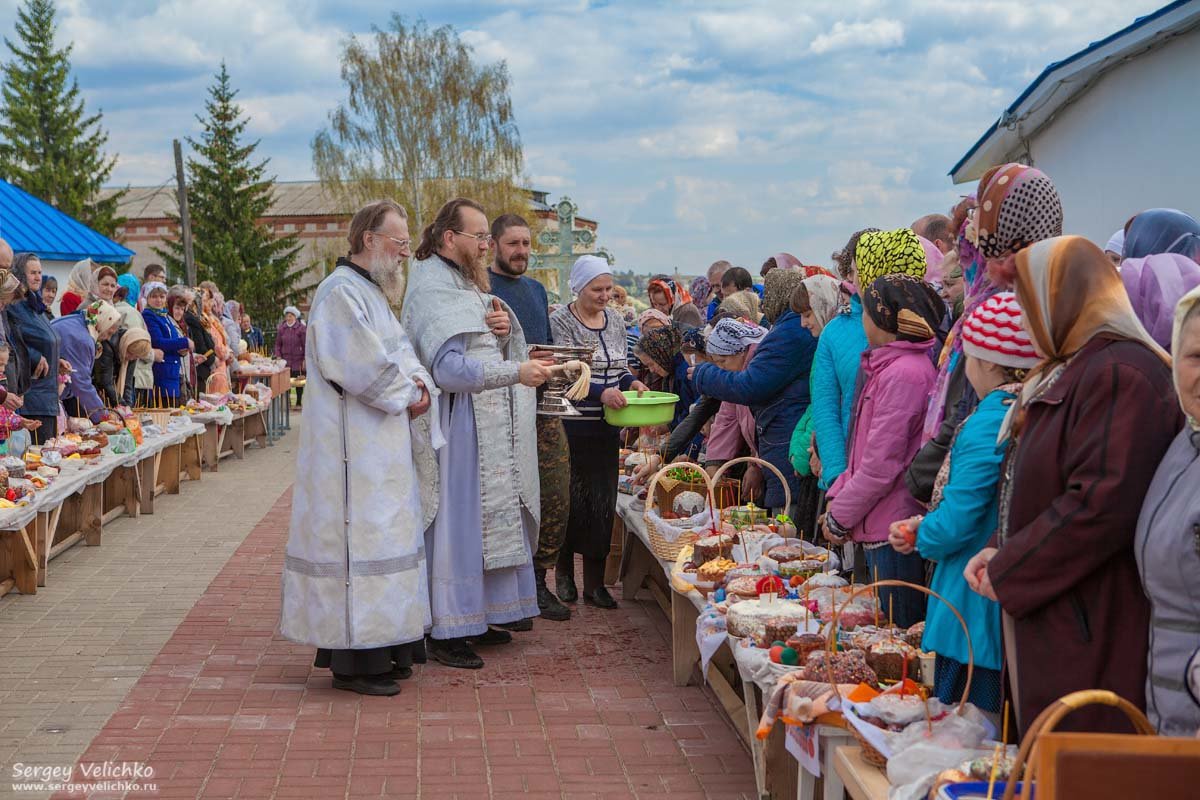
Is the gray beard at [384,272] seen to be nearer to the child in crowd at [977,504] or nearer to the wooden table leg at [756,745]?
the wooden table leg at [756,745]

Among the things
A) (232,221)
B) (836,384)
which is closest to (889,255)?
(836,384)

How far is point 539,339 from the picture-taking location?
21.7ft

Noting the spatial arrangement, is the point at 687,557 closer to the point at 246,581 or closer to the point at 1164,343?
the point at 1164,343

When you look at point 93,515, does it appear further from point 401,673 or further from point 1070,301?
point 1070,301

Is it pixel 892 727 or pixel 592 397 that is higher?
pixel 592 397

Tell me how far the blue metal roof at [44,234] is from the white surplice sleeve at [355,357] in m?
16.5

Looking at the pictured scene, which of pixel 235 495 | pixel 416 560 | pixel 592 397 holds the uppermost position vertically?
pixel 592 397

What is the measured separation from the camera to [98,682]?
5.61 metres

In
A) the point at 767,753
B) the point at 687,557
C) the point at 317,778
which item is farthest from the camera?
the point at 687,557

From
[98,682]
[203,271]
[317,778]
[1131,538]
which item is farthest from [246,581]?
[203,271]

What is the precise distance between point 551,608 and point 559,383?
1.37 meters

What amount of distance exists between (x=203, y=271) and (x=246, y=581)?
123ft

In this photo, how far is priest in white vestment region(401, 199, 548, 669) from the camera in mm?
5699

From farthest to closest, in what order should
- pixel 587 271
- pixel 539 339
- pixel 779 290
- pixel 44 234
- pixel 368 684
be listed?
pixel 44 234 < pixel 587 271 < pixel 539 339 < pixel 779 290 < pixel 368 684
